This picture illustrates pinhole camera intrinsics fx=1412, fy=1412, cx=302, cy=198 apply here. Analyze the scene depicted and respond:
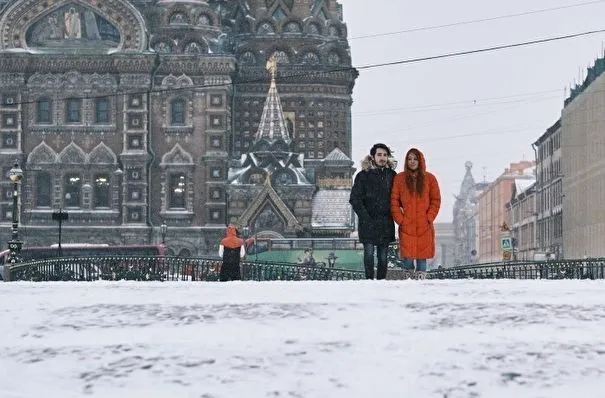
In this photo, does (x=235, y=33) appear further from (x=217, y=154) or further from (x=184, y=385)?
(x=184, y=385)

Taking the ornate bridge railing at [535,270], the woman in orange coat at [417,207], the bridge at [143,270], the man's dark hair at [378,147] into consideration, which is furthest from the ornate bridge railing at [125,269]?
the woman in orange coat at [417,207]

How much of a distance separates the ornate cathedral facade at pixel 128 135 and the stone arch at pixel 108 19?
0.17 feet

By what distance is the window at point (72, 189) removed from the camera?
72.0 m

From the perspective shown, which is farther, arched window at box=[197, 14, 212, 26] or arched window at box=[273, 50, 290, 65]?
arched window at box=[273, 50, 290, 65]

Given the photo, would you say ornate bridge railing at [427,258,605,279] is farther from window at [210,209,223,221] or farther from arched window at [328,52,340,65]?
arched window at [328,52,340,65]

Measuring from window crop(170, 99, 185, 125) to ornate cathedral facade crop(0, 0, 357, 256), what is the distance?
0.07 meters

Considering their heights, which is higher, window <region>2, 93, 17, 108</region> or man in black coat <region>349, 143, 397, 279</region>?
window <region>2, 93, 17, 108</region>

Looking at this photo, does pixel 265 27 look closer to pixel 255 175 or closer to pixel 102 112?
pixel 255 175

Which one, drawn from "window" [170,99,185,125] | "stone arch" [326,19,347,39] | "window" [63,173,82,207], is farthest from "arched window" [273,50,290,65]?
"window" [63,173,82,207]

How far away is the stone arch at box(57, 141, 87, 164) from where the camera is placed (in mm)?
71688

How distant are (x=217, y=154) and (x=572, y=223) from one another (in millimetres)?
24645

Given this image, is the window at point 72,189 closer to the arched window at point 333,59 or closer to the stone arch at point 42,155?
the stone arch at point 42,155

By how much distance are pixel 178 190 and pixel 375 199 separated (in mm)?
55526

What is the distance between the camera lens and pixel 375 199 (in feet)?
57.3
